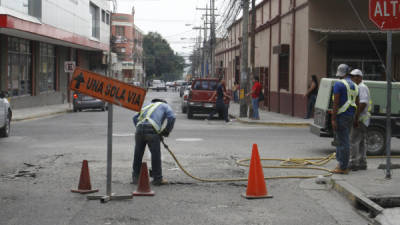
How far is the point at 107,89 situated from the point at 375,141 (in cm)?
752

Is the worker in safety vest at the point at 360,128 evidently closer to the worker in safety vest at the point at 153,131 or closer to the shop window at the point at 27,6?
the worker in safety vest at the point at 153,131

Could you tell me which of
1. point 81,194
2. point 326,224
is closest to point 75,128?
point 81,194

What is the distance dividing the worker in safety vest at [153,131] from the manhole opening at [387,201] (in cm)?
337

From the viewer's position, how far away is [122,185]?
9.63 meters

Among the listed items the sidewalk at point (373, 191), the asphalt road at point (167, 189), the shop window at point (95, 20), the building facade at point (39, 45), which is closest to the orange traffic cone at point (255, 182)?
the asphalt road at point (167, 189)

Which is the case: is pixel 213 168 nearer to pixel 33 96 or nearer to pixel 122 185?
pixel 122 185

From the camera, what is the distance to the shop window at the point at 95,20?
186 feet

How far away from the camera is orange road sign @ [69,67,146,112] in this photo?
822cm

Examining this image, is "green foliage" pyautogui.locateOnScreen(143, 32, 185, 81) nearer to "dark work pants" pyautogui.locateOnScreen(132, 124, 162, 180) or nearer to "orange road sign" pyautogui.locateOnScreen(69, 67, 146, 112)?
"dark work pants" pyautogui.locateOnScreen(132, 124, 162, 180)

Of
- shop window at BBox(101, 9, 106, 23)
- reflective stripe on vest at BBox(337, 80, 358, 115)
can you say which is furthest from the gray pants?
shop window at BBox(101, 9, 106, 23)

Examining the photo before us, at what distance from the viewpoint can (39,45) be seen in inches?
1550

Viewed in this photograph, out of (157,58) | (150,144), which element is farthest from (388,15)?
(157,58)

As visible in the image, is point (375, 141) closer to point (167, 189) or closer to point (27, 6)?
point (167, 189)

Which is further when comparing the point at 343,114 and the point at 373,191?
the point at 343,114
